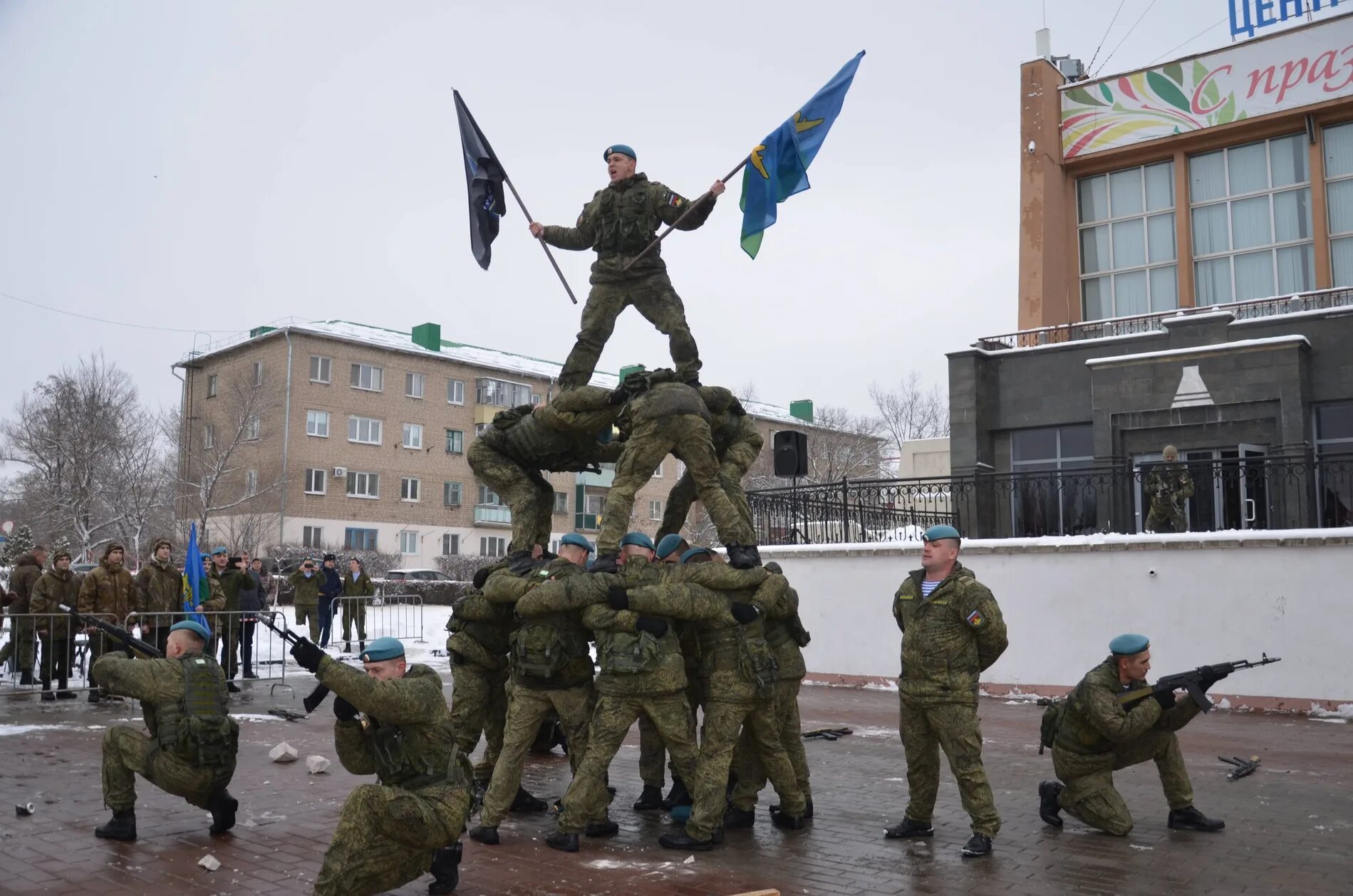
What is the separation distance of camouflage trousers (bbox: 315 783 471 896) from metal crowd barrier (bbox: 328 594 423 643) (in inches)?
641

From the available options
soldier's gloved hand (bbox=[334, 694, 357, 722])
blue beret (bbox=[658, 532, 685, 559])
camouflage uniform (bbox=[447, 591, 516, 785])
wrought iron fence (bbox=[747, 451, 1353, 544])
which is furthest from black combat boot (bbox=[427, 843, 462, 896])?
wrought iron fence (bbox=[747, 451, 1353, 544])

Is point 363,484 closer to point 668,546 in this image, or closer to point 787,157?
point 787,157

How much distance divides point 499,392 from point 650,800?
4623 centimetres

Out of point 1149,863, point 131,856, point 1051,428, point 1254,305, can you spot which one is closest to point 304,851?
point 131,856

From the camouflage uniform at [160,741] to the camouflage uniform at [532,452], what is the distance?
2.72 metres

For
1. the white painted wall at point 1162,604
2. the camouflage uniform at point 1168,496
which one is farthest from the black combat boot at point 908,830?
the camouflage uniform at point 1168,496

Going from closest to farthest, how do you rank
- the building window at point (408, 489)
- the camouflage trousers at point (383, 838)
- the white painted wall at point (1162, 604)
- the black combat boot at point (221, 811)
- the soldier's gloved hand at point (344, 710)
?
the camouflage trousers at point (383, 838)
the soldier's gloved hand at point (344, 710)
the black combat boot at point (221, 811)
the white painted wall at point (1162, 604)
the building window at point (408, 489)

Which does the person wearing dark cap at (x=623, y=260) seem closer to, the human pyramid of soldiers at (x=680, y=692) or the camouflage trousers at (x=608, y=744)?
the human pyramid of soldiers at (x=680, y=692)

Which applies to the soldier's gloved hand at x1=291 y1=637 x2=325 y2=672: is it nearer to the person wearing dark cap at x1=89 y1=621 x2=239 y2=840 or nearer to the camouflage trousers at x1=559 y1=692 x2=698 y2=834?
the person wearing dark cap at x1=89 y1=621 x2=239 y2=840

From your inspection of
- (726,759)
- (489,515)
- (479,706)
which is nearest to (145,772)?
(479,706)

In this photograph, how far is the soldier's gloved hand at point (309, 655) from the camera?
17.0ft

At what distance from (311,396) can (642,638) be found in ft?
139

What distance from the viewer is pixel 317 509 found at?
46.2 metres

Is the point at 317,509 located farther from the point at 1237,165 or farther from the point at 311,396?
the point at 1237,165
